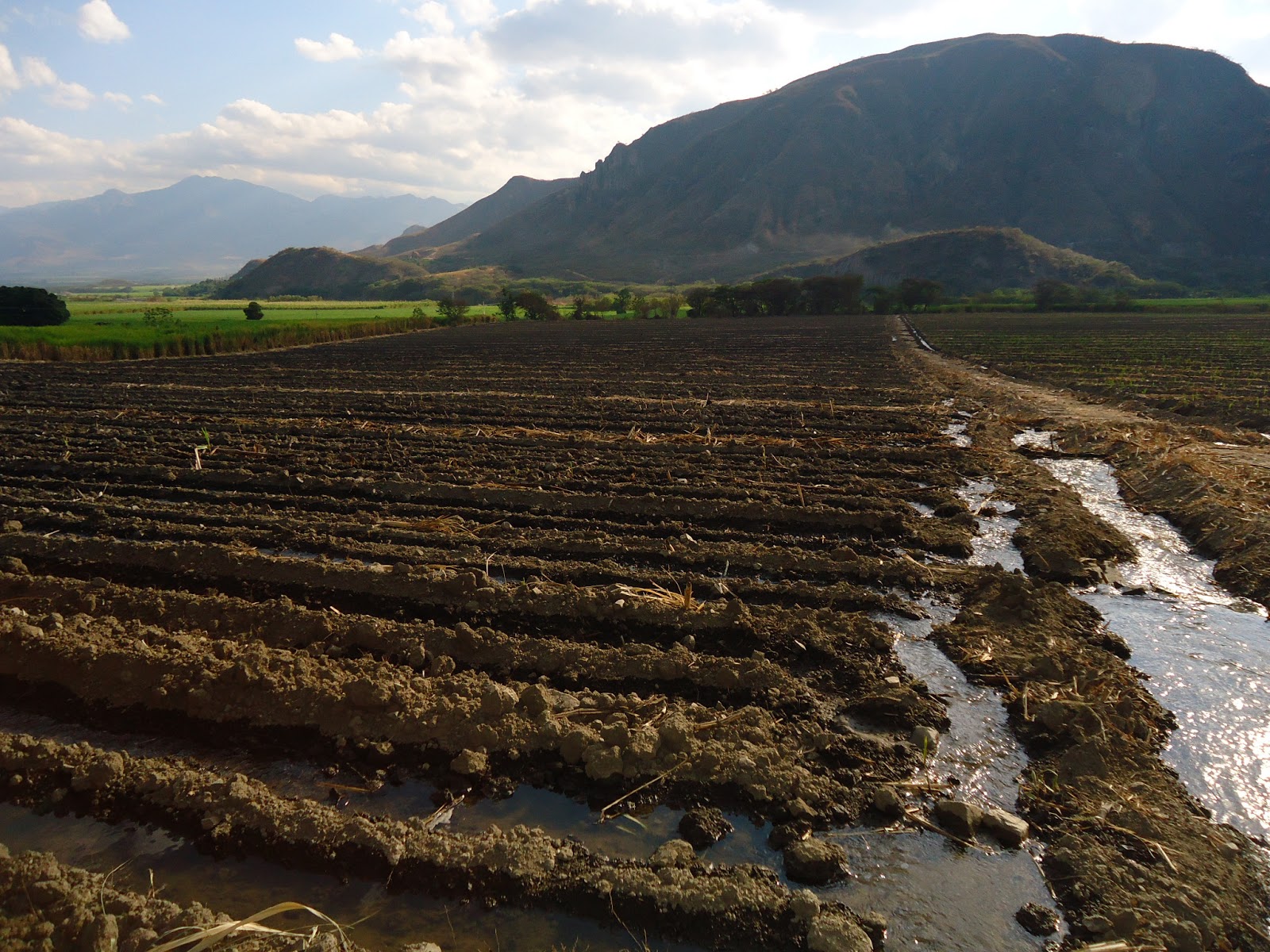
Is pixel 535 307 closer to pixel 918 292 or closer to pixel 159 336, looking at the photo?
pixel 159 336

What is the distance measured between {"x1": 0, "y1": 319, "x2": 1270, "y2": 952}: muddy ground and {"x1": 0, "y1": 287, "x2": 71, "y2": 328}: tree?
3324 cm

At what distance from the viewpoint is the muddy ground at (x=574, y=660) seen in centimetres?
334

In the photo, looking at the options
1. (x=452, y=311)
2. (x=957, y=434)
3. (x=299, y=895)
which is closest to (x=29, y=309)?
(x=452, y=311)

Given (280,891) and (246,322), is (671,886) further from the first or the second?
(246,322)

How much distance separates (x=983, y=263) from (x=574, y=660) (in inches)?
4098

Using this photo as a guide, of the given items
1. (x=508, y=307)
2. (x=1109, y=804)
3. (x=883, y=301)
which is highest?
(x=883, y=301)

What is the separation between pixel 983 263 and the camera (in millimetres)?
91875

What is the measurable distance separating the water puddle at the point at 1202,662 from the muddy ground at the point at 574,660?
286 millimetres

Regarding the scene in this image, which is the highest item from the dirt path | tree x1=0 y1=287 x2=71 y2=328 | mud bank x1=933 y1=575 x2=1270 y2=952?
tree x1=0 y1=287 x2=71 y2=328

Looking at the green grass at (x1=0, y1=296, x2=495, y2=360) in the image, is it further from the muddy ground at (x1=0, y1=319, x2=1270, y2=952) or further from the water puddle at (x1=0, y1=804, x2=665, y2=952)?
the water puddle at (x1=0, y1=804, x2=665, y2=952)

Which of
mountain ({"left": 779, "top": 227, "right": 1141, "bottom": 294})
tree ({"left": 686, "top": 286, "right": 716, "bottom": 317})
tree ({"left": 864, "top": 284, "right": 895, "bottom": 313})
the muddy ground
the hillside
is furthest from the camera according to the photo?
the hillside

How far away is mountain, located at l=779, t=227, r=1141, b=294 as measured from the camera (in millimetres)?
87438

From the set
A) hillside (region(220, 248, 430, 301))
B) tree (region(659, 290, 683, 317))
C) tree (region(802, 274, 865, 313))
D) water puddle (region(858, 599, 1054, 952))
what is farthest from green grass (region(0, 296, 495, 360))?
hillside (region(220, 248, 430, 301))

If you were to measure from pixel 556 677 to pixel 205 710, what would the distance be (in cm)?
234
